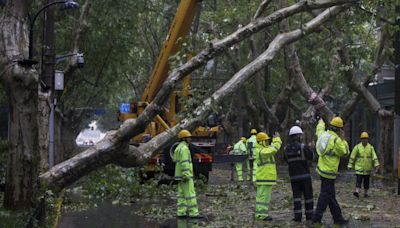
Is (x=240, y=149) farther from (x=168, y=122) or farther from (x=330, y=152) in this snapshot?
(x=330, y=152)

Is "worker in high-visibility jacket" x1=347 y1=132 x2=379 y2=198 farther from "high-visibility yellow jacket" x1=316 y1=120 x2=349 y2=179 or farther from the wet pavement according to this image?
"high-visibility yellow jacket" x1=316 y1=120 x2=349 y2=179

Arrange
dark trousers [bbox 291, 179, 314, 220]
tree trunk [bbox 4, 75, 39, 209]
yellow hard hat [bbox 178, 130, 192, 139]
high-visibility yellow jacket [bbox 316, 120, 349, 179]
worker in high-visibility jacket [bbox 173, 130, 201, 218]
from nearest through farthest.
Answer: tree trunk [bbox 4, 75, 39, 209]
high-visibility yellow jacket [bbox 316, 120, 349, 179]
dark trousers [bbox 291, 179, 314, 220]
worker in high-visibility jacket [bbox 173, 130, 201, 218]
yellow hard hat [bbox 178, 130, 192, 139]

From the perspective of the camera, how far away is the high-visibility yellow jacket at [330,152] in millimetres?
12141

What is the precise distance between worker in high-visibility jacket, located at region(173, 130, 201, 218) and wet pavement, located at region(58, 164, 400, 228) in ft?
1.02

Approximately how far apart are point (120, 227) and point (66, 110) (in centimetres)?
2971

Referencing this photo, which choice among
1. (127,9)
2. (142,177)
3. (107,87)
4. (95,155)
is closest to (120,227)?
(95,155)

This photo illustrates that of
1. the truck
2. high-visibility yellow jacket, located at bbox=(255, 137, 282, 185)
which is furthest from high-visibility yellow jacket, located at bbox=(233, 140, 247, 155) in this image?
high-visibility yellow jacket, located at bbox=(255, 137, 282, 185)

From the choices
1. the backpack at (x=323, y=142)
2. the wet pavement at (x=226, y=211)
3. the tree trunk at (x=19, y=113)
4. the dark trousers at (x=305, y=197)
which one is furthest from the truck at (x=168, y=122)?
the tree trunk at (x=19, y=113)

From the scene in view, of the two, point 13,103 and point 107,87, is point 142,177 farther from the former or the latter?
point 107,87

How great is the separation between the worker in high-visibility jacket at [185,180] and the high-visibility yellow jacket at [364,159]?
6175mm

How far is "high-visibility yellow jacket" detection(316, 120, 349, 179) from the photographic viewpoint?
1214 centimetres

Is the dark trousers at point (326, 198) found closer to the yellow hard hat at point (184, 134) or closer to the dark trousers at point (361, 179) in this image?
the yellow hard hat at point (184, 134)

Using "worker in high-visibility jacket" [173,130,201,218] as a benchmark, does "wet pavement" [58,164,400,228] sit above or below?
below

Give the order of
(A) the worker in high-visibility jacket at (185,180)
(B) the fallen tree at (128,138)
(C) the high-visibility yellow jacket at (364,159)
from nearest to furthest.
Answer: (B) the fallen tree at (128,138) → (A) the worker in high-visibility jacket at (185,180) → (C) the high-visibility yellow jacket at (364,159)
